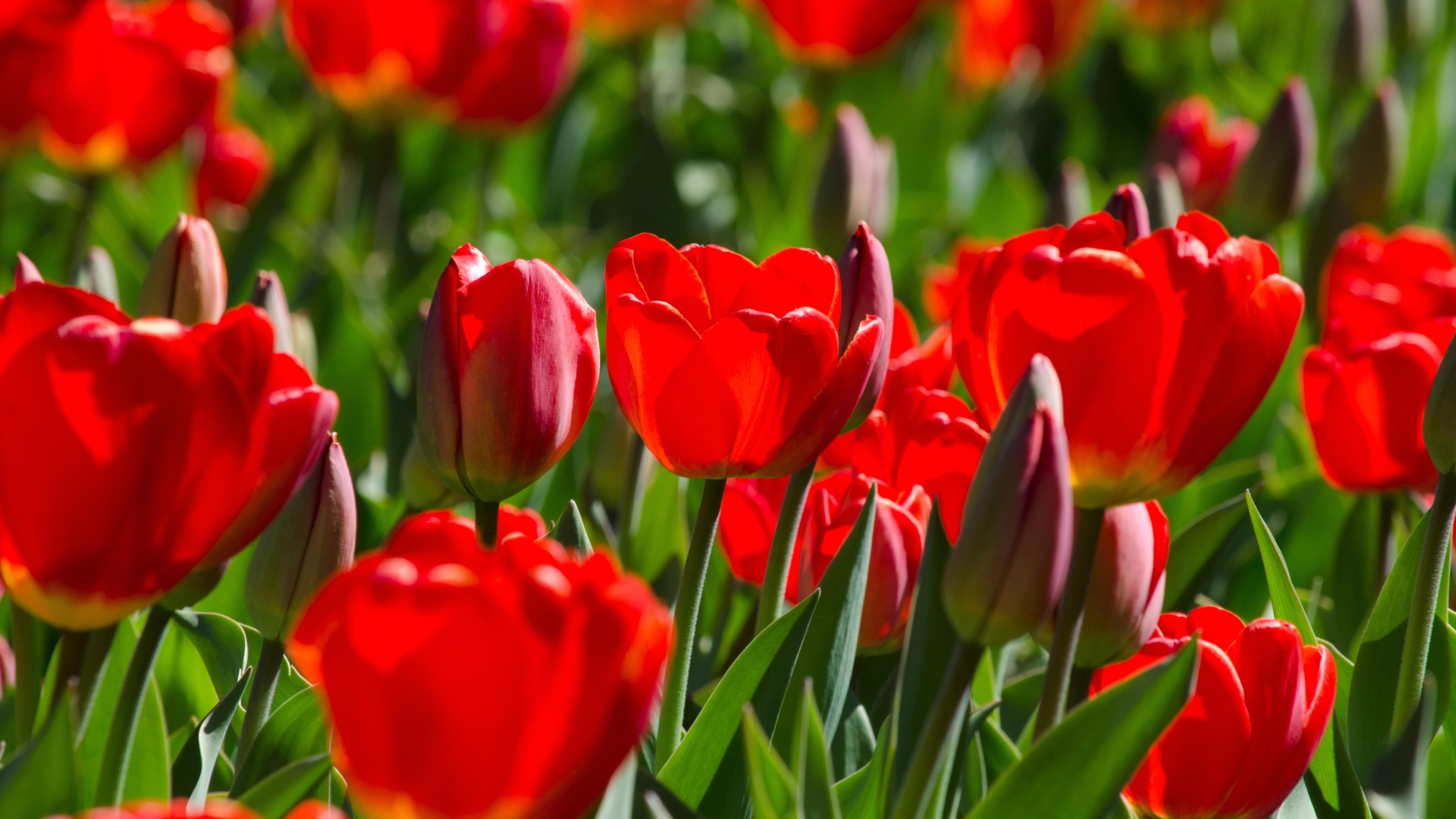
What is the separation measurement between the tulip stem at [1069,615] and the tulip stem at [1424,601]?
0.17 meters

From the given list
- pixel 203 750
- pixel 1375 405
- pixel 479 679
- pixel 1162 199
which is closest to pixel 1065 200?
pixel 1162 199

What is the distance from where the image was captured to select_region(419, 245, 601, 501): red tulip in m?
0.60

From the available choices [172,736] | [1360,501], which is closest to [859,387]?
[172,736]

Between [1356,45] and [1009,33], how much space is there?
525mm

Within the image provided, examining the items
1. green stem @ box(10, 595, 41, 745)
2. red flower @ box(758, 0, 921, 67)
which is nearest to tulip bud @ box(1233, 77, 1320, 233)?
red flower @ box(758, 0, 921, 67)

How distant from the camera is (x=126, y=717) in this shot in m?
0.54

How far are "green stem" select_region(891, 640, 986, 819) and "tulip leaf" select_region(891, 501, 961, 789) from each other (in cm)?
5

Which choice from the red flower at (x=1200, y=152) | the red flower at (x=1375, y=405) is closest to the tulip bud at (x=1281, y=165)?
the red flower at (x=1200, y=152)

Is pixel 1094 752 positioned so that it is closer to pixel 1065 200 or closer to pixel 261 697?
pixel 261 697

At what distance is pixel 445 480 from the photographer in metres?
0.63

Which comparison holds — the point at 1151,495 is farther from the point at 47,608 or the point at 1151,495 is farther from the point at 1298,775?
the point at 47,608

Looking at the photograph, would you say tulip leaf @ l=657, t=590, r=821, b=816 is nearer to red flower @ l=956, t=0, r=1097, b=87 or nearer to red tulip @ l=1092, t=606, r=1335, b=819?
red tulip @ l=1092, t=606, r=1335, b=819

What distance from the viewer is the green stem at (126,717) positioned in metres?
0.54

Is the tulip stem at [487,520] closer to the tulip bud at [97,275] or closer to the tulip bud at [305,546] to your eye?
the tulip bud at [305,546]
